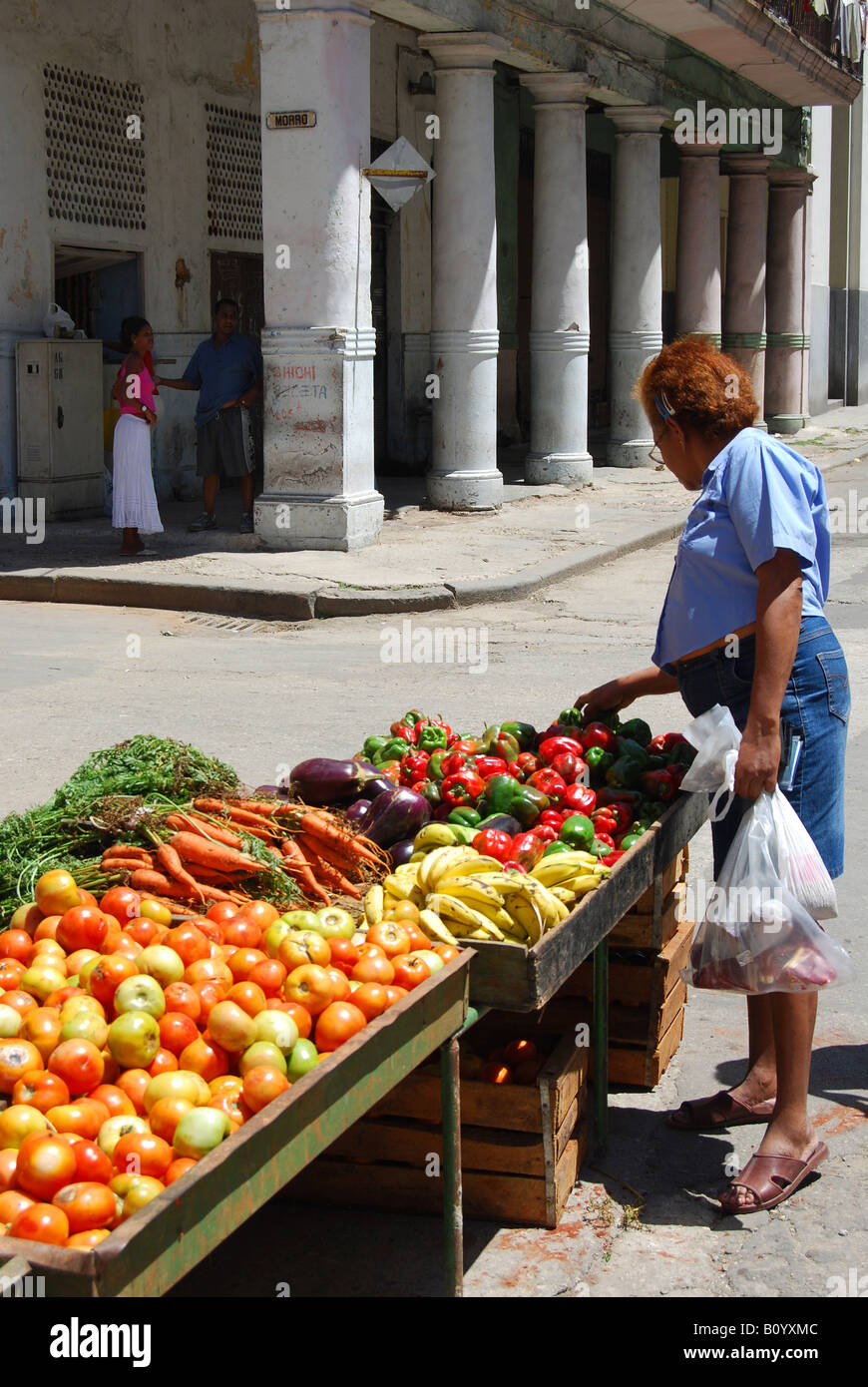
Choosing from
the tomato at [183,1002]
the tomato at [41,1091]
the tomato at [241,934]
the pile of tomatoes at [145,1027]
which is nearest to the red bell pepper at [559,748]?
the pile of tomatoes at [145,1027]

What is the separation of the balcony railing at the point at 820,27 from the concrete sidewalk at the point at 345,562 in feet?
31.3

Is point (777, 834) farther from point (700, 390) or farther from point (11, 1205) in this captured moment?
point (11, 1205)

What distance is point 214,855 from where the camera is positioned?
381cm

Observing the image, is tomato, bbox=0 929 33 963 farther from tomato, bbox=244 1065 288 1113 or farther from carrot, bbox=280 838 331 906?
tomato, bbox=244 1065 288 1113

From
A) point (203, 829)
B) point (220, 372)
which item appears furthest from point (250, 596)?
point (203, 829)

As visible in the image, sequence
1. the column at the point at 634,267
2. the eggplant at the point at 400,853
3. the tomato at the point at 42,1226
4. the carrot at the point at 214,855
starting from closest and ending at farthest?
the tomato at the point at 42,1226 → the carrot at the point at 214,855 → the eggplant at the point at 400,853 → the column at the point at 634,267

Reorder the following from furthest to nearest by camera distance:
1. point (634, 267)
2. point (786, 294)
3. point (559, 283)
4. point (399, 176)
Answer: point (786, 294)
point (634, 267)
point (559, 283)
point (399, 176)

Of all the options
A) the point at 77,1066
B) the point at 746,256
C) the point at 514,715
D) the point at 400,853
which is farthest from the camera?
the point at 746,256

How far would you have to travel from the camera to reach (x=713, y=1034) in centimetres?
480

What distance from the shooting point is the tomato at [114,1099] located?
282 centimetres

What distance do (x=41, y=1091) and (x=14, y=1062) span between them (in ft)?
0.35

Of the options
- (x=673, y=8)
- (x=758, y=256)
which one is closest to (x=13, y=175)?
(x=673, y=8)

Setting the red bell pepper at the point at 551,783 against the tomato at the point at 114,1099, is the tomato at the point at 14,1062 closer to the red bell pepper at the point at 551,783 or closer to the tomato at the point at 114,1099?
the tomato at the point at 114,1099

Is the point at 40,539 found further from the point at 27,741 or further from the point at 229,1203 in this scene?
the point at 229,1203
